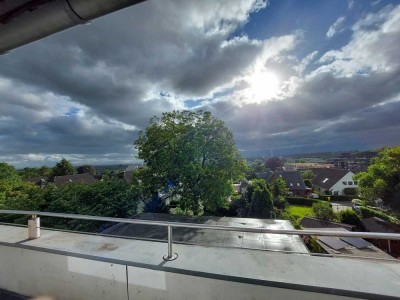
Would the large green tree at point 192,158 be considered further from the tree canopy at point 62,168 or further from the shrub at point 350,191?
the tree canopy at point 62,168

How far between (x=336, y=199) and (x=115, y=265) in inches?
1603

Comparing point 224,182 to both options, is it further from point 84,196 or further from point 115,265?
point 115,265

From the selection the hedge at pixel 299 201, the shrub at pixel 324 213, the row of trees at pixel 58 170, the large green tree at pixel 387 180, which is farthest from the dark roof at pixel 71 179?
the large green tree at pixel 387 180

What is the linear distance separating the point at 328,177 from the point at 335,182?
9.27ft

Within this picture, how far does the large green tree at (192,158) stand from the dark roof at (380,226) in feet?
35.8

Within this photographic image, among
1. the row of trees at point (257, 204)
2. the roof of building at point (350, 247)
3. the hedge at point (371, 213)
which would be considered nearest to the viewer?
the roof of building at point (350, 247)

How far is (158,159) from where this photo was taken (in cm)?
1380

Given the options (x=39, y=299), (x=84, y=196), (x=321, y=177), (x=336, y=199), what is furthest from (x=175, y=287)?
(x=321, y=177)

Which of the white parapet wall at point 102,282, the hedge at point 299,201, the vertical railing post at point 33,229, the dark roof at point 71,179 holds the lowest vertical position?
the hedge at point 299,201

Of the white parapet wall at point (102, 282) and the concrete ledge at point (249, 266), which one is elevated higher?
the concrete ledge at point (249, 266)

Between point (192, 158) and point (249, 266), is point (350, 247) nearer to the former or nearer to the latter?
point (192, 158)

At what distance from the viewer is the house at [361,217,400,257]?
13.3 meters

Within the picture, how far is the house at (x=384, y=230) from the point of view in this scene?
13.3 metres

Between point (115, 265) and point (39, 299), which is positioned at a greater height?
point (115, 265)
